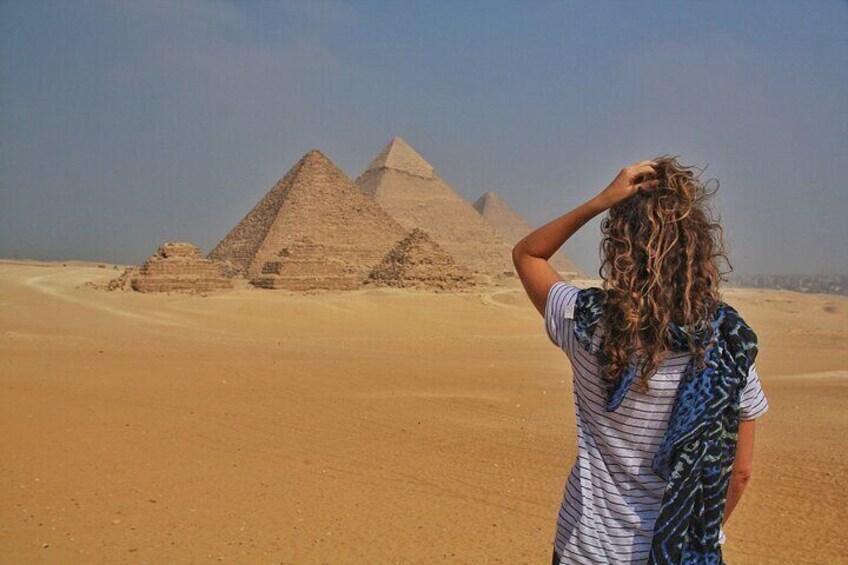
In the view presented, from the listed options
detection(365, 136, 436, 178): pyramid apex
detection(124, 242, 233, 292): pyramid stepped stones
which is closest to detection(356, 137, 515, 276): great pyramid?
detection(365, 136, 436, 178): pyramid apex

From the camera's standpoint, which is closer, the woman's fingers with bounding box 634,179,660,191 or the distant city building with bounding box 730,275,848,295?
the woman's fingers with bounding box 634,179,660,191

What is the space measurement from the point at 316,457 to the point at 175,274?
1003 inches

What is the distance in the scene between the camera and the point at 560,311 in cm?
201

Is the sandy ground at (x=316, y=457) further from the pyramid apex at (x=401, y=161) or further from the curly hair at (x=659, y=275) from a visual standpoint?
the pyramid apex at (x=401, y=161)

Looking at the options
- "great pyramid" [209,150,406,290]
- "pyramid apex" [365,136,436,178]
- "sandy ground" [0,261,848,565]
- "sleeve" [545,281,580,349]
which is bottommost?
"sandy ground" [0,261,848,565]

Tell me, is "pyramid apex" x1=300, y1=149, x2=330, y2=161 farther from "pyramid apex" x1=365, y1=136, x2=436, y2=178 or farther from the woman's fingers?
the woman's fingers

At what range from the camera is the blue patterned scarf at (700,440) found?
180 centimetres

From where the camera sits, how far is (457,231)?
81250mm

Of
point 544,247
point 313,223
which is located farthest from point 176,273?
point 544,247

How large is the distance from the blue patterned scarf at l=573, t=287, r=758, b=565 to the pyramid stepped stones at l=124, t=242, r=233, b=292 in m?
28.7

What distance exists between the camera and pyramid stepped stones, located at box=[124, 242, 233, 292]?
1139 inches

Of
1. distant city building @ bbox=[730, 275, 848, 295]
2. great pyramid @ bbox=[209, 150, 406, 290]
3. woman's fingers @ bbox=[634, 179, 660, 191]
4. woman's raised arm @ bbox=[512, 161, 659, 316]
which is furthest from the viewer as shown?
distant city building @ bbox=[730, 275, 848, 295]

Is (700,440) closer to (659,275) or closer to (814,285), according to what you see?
(659,275)

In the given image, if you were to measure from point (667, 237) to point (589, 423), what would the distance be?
0.52 m
